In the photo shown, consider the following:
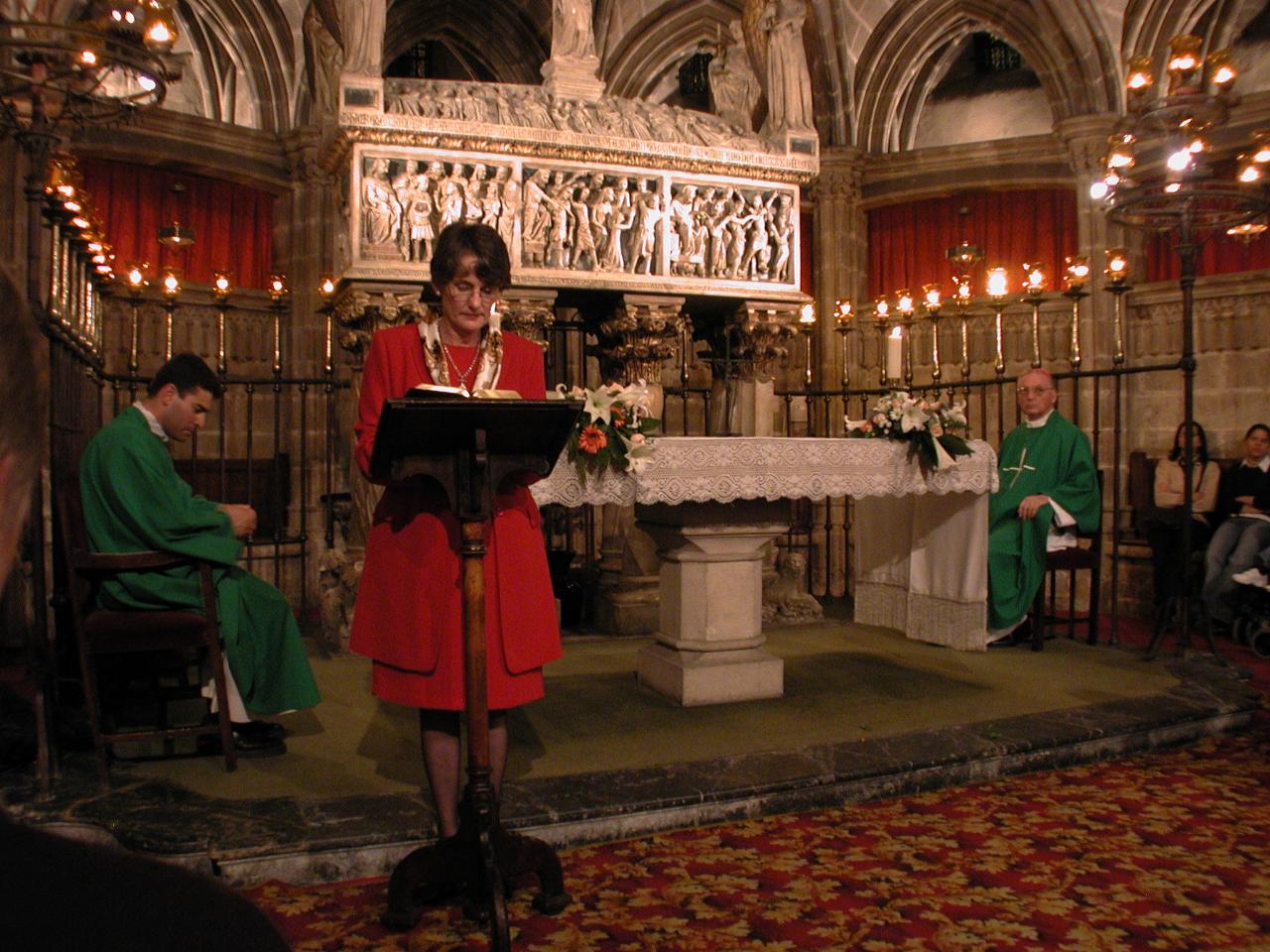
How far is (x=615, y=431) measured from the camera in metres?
4.30

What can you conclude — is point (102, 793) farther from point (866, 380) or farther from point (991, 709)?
point (866, 380)

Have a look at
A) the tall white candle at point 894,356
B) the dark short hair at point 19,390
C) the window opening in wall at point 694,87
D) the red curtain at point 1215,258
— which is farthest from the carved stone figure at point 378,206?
the window opening in wall at point 694,87

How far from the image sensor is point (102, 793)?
11.0ft

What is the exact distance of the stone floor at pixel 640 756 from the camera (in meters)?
3.06

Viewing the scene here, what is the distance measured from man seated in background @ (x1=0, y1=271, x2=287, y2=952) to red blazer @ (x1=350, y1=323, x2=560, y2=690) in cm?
→ 203

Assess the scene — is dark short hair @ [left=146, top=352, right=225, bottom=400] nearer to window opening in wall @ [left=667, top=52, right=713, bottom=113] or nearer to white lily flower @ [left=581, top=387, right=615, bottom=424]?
white lily flower @ [left=581, top=387, right=615, bottom=424]

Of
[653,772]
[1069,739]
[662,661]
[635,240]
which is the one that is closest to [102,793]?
[653,772]

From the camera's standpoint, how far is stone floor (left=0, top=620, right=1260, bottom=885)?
3057mm

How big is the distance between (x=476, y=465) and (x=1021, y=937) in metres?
1.70

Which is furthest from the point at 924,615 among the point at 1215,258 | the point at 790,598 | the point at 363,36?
the point at 1215,258

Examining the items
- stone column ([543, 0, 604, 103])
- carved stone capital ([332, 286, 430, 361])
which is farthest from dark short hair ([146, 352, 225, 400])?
stone column ([543, 0, 604, 103])

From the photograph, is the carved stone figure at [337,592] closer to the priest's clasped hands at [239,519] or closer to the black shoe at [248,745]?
the black shoe at [248,745]

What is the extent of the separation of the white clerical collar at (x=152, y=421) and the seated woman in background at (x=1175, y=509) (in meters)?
6.24

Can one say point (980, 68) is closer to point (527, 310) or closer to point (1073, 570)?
point (1073, 570)
